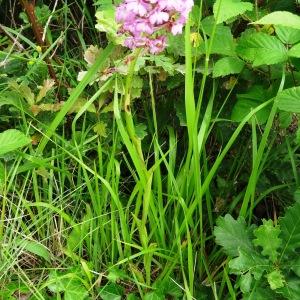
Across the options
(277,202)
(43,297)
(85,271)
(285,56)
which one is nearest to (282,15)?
(285,56)

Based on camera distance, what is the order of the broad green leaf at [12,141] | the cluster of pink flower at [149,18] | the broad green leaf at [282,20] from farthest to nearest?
the broad green leaf at [12,141] → the broad green leaf at [282,20] → the cluster of pink flower at [149,18]

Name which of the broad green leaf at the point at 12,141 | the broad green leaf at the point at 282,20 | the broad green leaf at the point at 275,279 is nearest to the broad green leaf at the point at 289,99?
the broad green leaf at the point at 282,20

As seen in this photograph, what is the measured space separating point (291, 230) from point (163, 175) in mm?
466

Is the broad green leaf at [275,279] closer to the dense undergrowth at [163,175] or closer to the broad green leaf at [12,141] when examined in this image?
the dense undergrowth at [163,175]

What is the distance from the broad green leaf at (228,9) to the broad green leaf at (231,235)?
0.46 m

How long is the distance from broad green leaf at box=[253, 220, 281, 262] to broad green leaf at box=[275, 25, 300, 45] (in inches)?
17.2

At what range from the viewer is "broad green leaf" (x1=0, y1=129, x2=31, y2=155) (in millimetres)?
1323

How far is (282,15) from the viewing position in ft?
4.01

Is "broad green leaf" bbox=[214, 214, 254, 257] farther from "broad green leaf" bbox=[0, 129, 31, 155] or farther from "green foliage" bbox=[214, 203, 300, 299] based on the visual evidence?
"broad green leaf" bbox=[0, 129, 31, 155]

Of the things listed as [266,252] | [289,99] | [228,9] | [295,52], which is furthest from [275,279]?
[228,9]

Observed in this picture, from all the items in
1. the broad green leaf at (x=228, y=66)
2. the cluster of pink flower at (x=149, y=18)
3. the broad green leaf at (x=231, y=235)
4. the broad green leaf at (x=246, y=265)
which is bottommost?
the broad green leaf at (x=246, y=265)

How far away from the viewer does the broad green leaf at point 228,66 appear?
1.39m

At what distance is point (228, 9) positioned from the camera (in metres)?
1.30

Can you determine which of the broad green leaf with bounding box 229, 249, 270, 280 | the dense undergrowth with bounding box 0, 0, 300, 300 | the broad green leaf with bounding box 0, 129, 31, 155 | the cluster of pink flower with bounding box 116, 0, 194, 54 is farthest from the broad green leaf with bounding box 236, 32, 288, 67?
the broad green leaf with bounding box 0, 129, 31, 155
